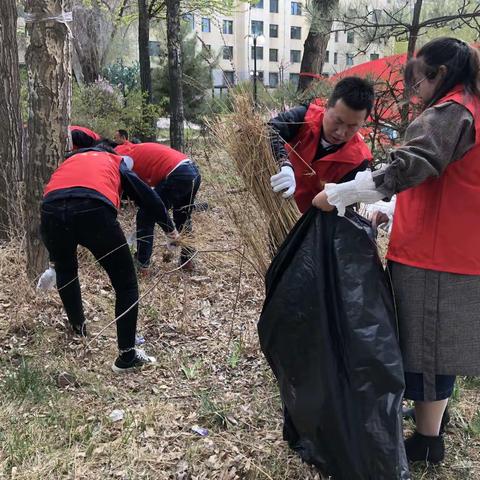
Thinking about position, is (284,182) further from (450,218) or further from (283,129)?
(450,218)

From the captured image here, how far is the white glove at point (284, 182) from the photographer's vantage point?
216cm

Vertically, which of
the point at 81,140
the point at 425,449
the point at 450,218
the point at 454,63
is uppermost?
the point at 454,63

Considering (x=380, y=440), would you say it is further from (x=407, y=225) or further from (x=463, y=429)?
(x=463, y=429)

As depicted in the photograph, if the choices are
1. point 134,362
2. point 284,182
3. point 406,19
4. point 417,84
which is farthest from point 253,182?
point 406,19

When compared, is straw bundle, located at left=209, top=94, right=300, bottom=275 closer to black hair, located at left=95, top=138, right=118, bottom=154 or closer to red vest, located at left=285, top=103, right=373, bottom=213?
red vest, located at left=285, top=103, right=373, bottom=213

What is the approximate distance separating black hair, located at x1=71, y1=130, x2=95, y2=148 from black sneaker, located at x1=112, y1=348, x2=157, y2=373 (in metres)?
1.40

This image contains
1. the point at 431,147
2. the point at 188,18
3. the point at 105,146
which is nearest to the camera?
the point at 431,147

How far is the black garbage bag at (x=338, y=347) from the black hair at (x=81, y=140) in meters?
1.92

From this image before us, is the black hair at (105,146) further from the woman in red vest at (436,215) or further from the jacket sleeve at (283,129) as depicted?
the woman in red vest at (436,215)

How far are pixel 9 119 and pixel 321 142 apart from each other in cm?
363

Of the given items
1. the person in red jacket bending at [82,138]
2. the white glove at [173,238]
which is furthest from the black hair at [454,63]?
the person in red jacket bending at [82,138]

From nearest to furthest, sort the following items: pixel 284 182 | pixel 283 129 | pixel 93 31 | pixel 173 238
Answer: pixel 284 182
pixel 283 129
pixel 173 238
pixel 93 31

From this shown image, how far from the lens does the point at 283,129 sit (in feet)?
7.94

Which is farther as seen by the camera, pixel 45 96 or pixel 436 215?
pixel 45 96
